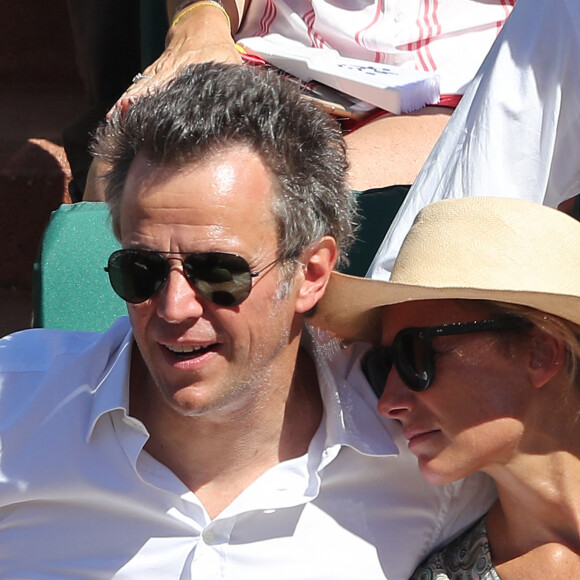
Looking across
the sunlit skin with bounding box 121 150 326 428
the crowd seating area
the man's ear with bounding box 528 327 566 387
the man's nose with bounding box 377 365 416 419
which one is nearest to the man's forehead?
the sunlit skin with bounding box 121 150 326 428

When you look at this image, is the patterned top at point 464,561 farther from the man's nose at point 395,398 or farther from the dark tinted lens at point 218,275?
the dark tinted lens at point 218,275

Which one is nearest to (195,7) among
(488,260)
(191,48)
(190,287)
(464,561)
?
(191,48)

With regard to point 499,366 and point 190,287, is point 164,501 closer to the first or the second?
point 190,287

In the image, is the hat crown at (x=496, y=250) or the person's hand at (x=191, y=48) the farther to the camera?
the person's hand at (x=191, y=48)

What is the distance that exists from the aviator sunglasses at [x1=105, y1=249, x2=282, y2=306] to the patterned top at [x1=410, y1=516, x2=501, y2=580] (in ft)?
2.06

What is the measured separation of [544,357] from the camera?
5.72ft

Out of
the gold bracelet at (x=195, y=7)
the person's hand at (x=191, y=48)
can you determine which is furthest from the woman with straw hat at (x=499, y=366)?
the gold bracelet at (x=195, y=7)

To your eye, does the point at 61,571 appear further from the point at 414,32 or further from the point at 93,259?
the point at 414,32

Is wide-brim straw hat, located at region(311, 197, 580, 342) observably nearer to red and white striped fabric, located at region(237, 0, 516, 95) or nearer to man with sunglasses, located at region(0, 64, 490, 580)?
man with sunglasses, located at region(0, 64, 490, 580)

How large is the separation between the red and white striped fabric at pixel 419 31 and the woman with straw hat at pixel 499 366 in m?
1.07

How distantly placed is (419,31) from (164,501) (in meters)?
1.57

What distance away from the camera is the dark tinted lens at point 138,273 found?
1728 millimetres

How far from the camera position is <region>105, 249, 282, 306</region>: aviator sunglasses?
172 cm

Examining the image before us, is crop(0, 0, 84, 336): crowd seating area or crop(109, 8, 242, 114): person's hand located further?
crop(0, 0, 84, 336): crowd seating area
